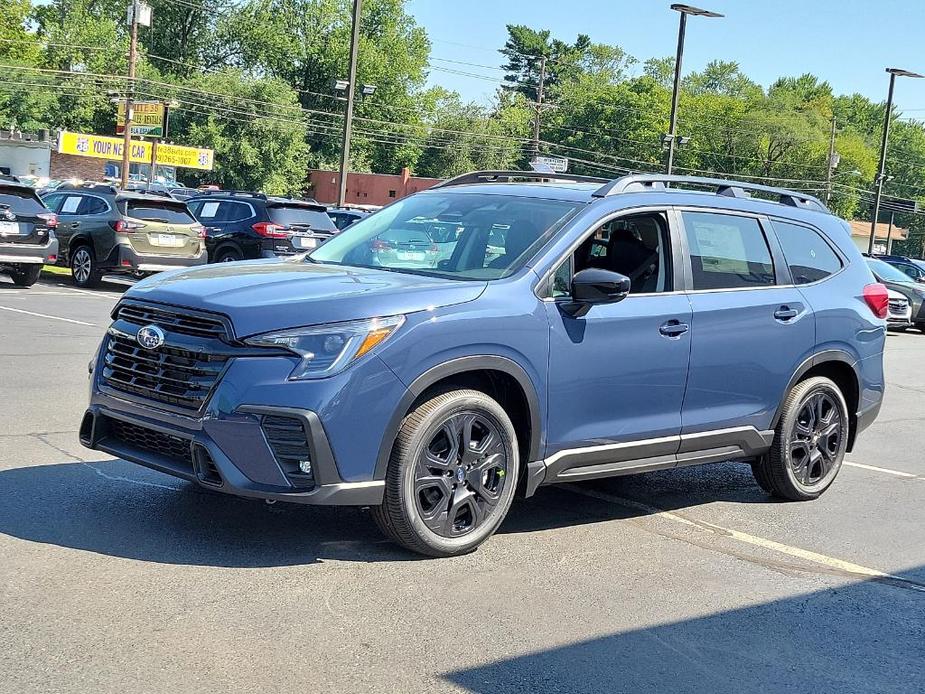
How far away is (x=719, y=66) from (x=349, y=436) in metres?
128

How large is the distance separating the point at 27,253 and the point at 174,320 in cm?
1489

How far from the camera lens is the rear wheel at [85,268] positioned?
20.9 metres

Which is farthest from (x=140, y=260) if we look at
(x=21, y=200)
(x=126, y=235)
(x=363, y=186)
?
(x=363, y=186)

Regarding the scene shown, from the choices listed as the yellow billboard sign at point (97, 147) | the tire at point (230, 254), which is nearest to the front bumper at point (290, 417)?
the tire at point (230, 254)

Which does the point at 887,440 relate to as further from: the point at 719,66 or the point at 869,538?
the point at 719,66

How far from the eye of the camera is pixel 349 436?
5020 millimetres

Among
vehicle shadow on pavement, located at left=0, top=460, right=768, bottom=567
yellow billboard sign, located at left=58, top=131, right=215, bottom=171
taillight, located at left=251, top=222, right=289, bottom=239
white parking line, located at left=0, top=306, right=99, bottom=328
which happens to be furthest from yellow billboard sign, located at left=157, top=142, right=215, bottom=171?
vehicle shadow on pavement, located at left=0, top=460, right=768, bottom=567

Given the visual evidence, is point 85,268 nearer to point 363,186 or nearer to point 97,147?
point 97,147

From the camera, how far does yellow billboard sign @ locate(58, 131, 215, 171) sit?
65.1 meters

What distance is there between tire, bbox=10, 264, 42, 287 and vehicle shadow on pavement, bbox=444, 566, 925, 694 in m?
16.8

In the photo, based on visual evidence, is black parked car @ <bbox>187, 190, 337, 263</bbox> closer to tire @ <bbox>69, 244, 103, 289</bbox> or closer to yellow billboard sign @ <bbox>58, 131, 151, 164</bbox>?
tire @ <bbox>69, 244, 103, 289</bbox>

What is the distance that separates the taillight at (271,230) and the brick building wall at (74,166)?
2059 inches

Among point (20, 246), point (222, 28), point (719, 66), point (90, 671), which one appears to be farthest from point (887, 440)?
point (719, 66)

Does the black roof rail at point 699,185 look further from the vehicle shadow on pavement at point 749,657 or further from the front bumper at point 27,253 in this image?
the front bumper at point 27,253
